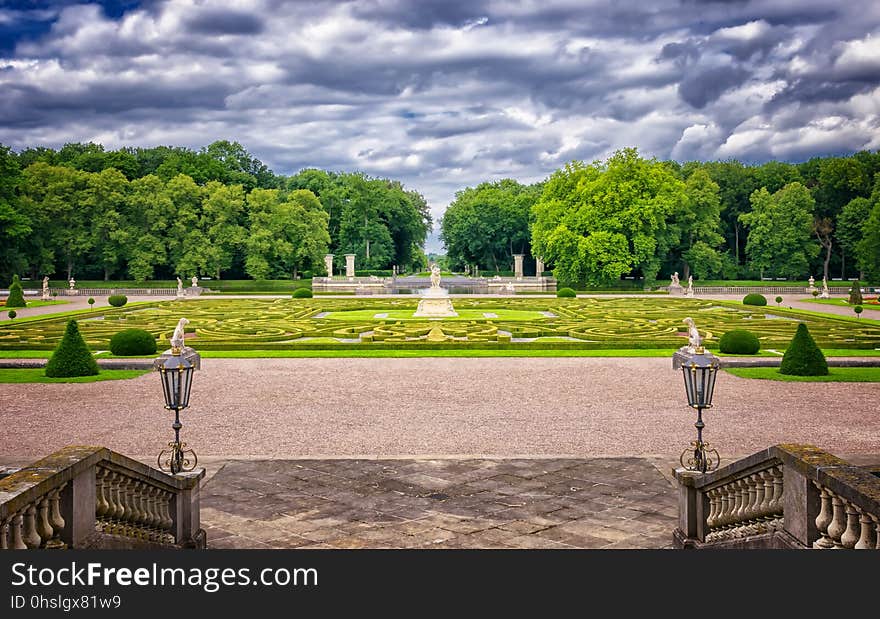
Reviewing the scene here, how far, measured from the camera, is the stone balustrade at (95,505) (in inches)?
207

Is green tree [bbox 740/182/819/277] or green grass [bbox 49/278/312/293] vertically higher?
green tree [bbox 740/182/819/277]

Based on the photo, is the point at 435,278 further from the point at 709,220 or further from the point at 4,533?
the point at 709,220

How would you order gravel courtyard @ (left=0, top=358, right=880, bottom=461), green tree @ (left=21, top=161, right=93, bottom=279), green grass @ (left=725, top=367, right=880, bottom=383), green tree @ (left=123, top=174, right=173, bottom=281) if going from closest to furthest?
1. gravel courtyard @ (left=0, top=358, right=880, bottom=461)
2. green grass @ (left=725, top=367, right=880, bottom=383)
3. green tree @ (left=21, top=161, right=93, bottom=279)
4. green tree @ (left=123, top=174, right=173, bottom=281)

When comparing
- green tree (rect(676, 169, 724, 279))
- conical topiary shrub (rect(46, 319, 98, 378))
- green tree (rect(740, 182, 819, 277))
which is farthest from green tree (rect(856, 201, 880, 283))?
conical topiary shrub (rect(46, 319, 98, 378))

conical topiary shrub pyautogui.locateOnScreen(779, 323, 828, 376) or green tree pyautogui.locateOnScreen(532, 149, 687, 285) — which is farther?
green tree pyautogui.locateOnScreen(532, 149, 687, 285)

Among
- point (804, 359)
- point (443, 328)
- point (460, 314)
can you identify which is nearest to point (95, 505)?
point (804, 359)

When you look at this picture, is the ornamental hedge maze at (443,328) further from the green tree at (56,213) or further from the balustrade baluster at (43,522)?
the green tree at (56,213)

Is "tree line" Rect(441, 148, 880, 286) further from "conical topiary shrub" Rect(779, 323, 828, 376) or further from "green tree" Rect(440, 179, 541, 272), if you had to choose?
"conical topiary shrub" Rect(779, 323, 828, 376)

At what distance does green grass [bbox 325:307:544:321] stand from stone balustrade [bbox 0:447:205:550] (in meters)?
26.5

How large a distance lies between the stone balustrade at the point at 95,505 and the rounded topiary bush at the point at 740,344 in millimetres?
18292

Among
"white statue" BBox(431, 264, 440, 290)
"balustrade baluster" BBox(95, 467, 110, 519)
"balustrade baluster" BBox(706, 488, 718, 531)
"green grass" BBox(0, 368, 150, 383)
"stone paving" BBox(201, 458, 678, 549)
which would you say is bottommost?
"stone paving" BBox(201, 458, 678, 549)

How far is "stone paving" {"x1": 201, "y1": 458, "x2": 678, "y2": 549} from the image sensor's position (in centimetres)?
807

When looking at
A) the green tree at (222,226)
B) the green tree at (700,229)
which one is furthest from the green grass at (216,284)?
the green tree at (700,229)

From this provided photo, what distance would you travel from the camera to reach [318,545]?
7.89 meters
